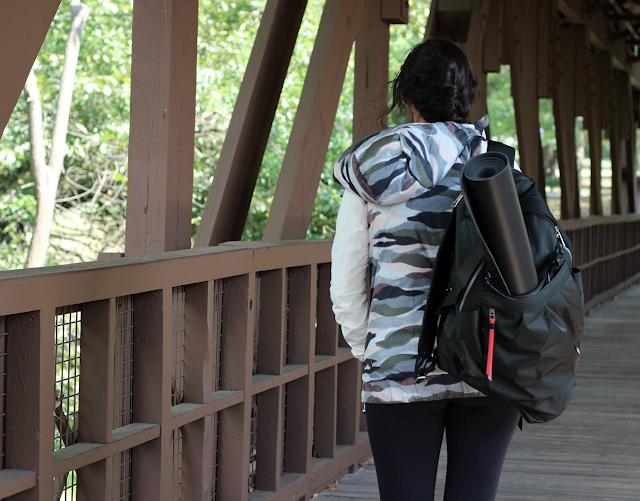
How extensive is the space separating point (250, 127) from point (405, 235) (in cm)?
184

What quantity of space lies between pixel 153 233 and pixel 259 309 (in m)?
0.59

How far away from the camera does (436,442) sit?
6.67 ft

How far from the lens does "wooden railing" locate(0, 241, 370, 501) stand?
202cm

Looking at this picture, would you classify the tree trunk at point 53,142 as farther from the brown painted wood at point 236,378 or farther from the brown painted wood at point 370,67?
the brown painted wood at point 236,378

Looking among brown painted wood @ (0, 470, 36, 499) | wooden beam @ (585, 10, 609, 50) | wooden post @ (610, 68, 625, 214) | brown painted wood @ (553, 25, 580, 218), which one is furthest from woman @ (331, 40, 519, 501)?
wooden post @ (610, 68, 625, 214)

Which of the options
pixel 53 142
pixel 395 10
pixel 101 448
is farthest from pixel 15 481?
pixel 53 142

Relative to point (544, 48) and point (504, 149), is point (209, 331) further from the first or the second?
point (544, 48)

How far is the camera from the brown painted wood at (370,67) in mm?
4535

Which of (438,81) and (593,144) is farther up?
(593,144)

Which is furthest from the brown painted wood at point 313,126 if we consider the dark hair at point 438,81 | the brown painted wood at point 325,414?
the dark hair at point 438,81

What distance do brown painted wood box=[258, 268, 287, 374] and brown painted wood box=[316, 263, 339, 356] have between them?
21.6 inches

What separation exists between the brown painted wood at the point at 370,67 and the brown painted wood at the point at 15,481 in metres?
2.81

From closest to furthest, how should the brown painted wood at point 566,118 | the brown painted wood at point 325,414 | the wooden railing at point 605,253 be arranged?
the brown painted wood at point 325,414, the brown painted wood at point 566,118, the wooden railing at point 605,253

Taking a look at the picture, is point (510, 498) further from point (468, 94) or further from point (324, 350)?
point (468, 94)
